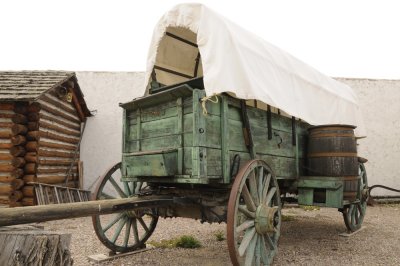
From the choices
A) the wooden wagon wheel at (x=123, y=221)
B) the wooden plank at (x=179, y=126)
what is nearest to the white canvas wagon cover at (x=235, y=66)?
the wooden plank at (x=179, y=126)

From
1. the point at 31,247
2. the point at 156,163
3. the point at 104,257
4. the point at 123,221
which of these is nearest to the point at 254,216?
the point at 156,163

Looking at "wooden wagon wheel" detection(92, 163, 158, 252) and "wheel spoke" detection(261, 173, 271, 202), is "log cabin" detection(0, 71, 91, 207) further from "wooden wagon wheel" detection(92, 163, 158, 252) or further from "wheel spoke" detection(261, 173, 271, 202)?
"wheel spoke" detection(261, 173, 271, 202)

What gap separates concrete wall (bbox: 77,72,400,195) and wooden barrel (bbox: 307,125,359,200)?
7331 mm

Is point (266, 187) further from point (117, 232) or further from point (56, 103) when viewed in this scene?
point (56, 103)

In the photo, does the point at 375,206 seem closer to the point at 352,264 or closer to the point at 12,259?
the point at 352,264

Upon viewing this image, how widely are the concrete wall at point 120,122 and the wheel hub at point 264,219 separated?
7.92 meters

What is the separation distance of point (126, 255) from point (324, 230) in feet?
13.0

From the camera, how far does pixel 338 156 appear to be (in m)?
5.02

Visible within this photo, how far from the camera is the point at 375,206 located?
1067 centimetres

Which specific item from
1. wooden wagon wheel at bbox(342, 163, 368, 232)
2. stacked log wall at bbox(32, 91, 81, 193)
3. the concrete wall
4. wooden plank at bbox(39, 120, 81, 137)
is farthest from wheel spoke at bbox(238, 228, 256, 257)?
the concrete wall

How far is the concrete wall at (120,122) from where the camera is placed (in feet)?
36.3

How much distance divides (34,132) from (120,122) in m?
3.28

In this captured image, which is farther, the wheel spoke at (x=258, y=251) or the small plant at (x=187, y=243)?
the small plant at (x=187, y=243)

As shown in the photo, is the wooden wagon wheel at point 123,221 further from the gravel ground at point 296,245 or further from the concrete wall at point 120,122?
the concrete wall at point 120,122
